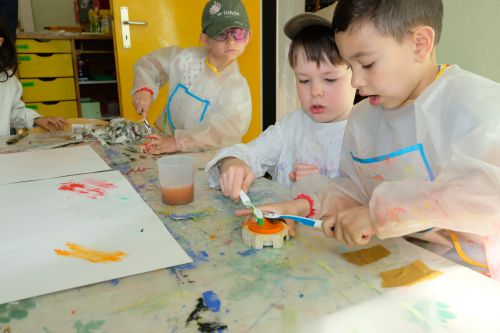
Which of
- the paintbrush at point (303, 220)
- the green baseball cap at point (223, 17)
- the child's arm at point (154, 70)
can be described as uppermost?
the green baseball cap at point (223, 17)

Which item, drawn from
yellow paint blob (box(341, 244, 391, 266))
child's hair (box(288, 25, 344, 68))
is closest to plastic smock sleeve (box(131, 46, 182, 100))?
child's hair (box(288, 25, 344, 68))

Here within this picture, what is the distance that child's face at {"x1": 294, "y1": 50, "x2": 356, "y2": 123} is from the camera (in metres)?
1.03

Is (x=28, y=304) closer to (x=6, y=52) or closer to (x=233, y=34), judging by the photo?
(x=233, y=34)

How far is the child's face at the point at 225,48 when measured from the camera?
1540 millimetres

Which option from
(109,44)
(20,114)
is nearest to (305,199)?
(20,114)

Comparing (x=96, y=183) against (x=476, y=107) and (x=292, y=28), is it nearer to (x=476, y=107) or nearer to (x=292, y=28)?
(x=292, y=28)

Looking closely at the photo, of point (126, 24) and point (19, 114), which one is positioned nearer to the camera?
point (19, 114)

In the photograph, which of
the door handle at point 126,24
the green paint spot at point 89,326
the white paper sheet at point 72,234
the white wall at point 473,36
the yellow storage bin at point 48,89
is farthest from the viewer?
the yellow storage bin at point 48,89

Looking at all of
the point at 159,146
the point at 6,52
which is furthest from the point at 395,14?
the point at 6,52

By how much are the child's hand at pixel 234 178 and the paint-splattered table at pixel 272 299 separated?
0.24 meters

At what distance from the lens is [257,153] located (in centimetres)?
113

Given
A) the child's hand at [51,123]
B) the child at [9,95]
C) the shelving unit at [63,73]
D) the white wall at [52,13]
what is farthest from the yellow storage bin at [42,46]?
the child's hand at [51,123]

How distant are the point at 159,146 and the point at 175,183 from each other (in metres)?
0.51

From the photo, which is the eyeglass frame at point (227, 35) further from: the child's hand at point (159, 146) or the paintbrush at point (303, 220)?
the paintbrush at point (303, 220)
